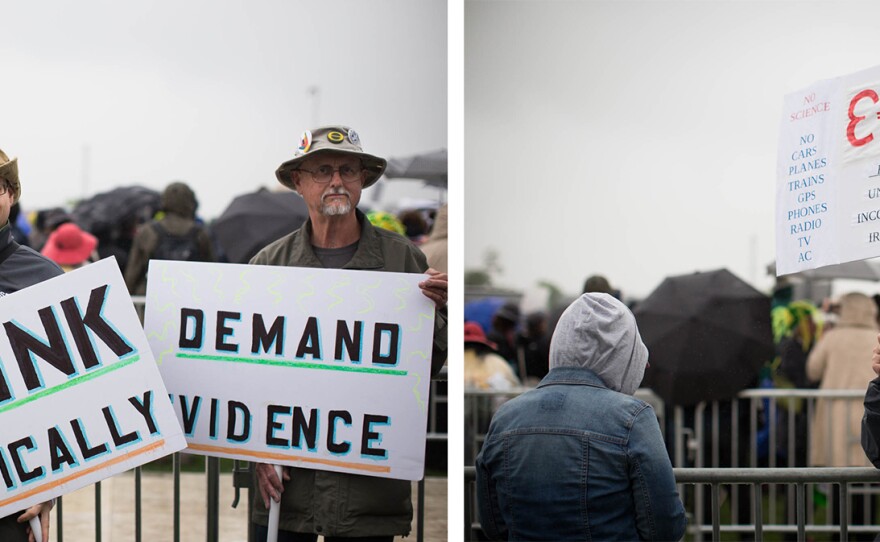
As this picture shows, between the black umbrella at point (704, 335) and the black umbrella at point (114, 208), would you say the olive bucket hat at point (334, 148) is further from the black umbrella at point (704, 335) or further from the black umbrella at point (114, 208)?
the black umbrella at point (704, 335)

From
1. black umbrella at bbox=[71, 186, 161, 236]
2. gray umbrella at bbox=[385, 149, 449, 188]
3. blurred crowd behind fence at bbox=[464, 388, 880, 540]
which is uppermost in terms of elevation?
gray umbrella at bbox=[385, 149, 449, 188]

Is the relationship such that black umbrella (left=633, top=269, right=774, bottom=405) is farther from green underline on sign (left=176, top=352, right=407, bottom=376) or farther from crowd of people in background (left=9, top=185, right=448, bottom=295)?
green underline on sign (left=176, top=352, right=407, bottom=376)

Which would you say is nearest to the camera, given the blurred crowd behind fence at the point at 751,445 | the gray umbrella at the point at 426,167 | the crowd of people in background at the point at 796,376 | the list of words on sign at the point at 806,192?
the list of words on sign at the point at 806,192

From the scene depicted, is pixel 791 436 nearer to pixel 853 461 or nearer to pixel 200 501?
pixel 853 461

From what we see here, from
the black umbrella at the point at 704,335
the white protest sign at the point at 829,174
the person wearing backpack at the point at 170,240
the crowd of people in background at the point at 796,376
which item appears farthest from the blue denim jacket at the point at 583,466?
the black umbrella at the point at 704,335

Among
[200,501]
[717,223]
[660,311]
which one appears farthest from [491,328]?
[200,501]

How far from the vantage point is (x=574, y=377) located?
8.96 feet

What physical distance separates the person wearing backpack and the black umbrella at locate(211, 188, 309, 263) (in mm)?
76

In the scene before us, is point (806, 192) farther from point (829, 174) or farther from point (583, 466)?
point (583, 466)

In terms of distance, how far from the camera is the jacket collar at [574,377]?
272 centimetres

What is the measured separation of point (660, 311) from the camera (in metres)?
5.25

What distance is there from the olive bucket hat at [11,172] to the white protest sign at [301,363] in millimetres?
486

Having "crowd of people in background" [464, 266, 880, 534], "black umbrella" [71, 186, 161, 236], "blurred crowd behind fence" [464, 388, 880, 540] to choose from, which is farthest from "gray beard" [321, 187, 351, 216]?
"blurred crowd behind fence" [464, 388, 880, 540]

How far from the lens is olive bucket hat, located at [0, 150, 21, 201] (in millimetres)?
3125
